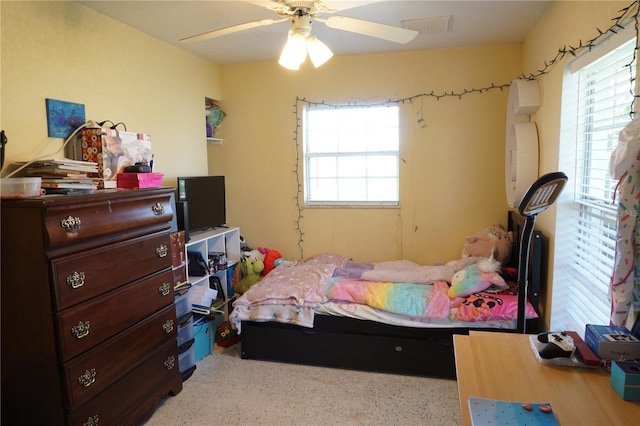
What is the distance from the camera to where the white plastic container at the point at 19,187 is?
1761mm

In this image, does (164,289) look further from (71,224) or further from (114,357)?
(71,224)

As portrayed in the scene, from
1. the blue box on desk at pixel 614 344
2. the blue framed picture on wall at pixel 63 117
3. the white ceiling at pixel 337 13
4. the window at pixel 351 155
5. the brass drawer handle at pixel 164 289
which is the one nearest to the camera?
the blue box on desk at pixel 614 344

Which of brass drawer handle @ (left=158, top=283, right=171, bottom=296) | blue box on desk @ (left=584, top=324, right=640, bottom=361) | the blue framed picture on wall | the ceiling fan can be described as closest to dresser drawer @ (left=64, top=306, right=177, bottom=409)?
brass drawer handle @ (left=158, top=283, right=171, bottom=296)

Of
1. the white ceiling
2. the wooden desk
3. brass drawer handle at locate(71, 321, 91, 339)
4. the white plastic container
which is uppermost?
the white ceiling

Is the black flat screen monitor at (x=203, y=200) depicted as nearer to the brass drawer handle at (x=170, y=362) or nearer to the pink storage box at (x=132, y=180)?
the pink storage box at (x=132, y=180)

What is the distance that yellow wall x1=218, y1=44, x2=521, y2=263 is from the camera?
11.8ft

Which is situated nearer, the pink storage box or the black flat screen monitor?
the pink storage box

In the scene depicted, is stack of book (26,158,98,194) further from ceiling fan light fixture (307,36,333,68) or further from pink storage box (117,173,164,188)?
ceiling fan light fixture (307,36,333,68)

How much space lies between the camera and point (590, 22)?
1.93 m

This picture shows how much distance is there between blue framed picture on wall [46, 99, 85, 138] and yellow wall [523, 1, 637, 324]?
2786mm

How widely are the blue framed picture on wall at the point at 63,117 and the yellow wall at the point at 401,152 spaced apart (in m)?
1.75

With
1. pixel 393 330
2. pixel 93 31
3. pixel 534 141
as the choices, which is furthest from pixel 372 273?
pixel 93 31

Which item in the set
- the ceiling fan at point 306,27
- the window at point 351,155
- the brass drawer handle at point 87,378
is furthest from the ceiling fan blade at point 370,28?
the brass drawer handle at point 87,378

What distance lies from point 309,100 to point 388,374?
249 centimetres
